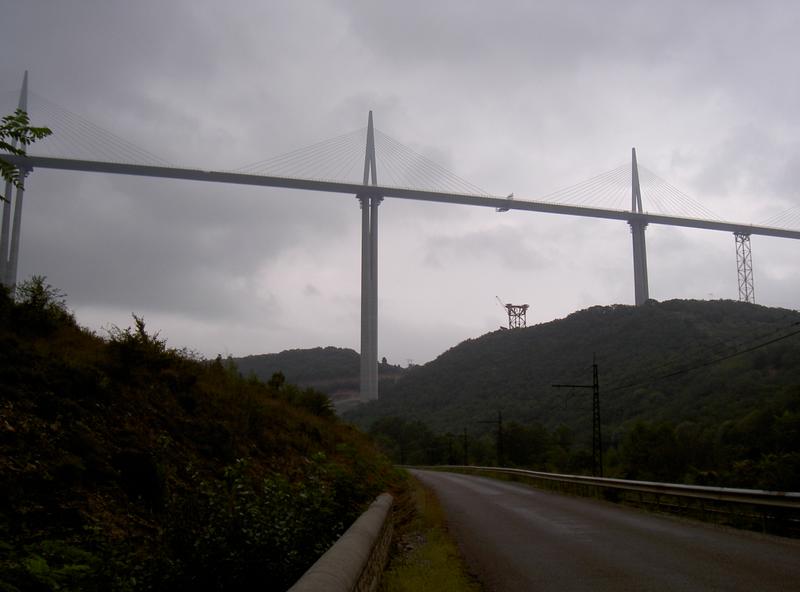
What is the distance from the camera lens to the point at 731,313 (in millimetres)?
94000

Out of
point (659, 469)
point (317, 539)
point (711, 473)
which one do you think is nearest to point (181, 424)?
point (317, 539)

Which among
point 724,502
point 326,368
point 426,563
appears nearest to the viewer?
point 426,563

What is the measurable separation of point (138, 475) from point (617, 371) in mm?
74440

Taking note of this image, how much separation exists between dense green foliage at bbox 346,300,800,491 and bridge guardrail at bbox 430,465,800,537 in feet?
19.5

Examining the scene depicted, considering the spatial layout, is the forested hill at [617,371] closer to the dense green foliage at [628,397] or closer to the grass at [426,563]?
the dense green foliage at [628,397]

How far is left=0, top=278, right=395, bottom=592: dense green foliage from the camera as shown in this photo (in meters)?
5.21

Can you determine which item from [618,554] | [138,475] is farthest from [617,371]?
[138,475]

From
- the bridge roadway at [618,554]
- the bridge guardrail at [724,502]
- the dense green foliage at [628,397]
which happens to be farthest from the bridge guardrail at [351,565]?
the dense green foliage at [628,397]

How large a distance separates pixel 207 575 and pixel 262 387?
54.8 feet

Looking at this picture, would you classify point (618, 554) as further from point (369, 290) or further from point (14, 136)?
point (369, 290)

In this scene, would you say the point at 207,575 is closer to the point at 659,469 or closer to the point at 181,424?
the point at 181,424

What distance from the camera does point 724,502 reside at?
52.5ft

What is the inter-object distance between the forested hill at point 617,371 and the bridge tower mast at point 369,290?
8073 millimetres

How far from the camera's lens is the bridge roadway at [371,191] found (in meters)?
73.2
